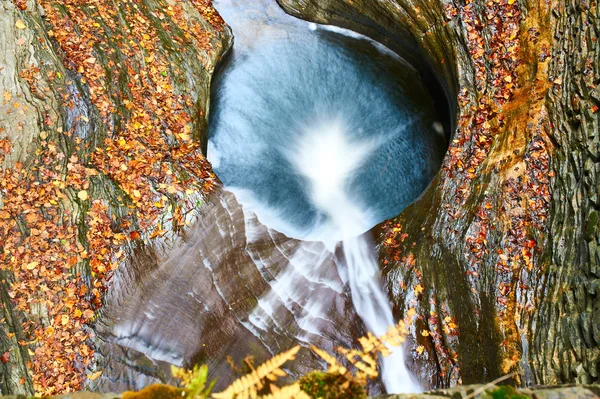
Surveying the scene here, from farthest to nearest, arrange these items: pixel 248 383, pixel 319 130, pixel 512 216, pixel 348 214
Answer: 1. pixel 319 130
2. pixel 348 214
3. pixel 512 216
4. pixel 248 383

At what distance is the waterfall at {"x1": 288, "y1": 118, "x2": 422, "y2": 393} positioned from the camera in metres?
5.75

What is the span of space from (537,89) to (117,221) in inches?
236

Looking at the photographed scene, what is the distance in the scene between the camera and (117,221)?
5840 millimetres

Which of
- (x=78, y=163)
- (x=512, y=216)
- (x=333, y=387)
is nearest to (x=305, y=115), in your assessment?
(x=78, y=163)

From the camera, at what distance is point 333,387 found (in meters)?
2.71

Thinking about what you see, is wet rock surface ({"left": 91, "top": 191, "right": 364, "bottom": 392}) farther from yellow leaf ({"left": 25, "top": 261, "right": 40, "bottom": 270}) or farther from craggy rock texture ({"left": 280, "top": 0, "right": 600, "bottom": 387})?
craggy rock texture ({"left": 280, "top": 0, "right": 600, "bottom": 387})

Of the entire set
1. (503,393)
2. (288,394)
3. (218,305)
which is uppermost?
(503,393)

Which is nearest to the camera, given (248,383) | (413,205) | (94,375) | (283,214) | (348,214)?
(248,383)

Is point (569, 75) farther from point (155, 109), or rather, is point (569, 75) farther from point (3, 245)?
point (3, 245)

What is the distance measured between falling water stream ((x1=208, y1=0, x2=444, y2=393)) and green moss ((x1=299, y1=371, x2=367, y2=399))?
3.69 metres

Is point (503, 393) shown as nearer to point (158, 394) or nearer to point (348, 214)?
point (158, 394)

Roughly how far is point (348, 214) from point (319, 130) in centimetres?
178

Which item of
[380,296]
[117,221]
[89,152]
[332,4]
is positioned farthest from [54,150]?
[332,4]

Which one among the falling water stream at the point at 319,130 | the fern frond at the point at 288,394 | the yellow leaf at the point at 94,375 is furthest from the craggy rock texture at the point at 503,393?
the falling water stream at the point at 319,130
